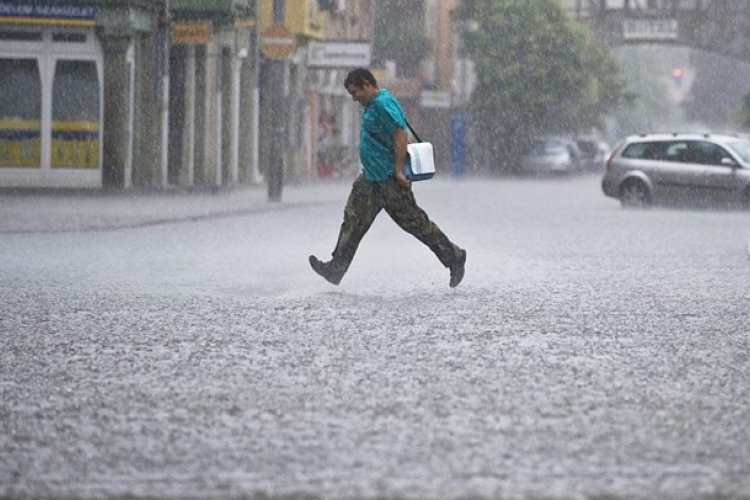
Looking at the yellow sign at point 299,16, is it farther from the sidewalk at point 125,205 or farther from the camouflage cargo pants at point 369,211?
the camouflage cargo pants at point 369,211

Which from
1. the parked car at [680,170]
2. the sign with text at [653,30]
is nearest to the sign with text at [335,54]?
the parked car at [680,170]

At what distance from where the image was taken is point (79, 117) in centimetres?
3656

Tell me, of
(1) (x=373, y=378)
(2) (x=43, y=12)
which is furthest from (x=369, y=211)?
(2) (x=43, y=12)

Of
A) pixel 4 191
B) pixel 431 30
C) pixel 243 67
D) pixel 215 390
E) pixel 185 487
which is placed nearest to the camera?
pixel 185 487

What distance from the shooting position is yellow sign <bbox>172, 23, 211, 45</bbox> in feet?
126

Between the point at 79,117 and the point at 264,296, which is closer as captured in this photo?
the point at 264,296

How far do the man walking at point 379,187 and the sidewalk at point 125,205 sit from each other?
876cm

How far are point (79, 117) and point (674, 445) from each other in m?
30.4

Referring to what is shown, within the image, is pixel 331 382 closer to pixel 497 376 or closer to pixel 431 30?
pixel 497 376

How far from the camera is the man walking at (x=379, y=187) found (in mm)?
13844

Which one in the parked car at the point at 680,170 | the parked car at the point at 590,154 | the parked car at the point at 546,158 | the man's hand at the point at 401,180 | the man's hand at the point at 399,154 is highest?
the man's hand at the point at 399,154

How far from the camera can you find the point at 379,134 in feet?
45.7

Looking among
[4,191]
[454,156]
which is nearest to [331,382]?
[4,191]

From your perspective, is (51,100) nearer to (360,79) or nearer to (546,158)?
(360,79)
